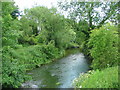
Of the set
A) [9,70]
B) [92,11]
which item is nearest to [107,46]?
[9,70]

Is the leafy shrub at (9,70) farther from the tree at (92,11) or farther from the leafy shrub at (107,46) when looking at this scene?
the tree at (92,11)

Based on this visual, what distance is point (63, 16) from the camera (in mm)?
8680

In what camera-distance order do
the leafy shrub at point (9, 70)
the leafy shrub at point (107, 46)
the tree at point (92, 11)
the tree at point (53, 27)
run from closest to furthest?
1. the leafy shrub at point (9, 70)
2. the leafy shrub at point (107, 46)
3. the tree at point (92, 11)
4. the tree at point (53, 27)

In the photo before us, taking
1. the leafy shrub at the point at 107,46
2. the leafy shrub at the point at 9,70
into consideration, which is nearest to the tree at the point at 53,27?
the leafy shrub at the point at 107,46

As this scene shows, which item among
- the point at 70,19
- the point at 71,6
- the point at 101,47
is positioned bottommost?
the point at 101,47

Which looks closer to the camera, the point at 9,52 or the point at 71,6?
the point at 9,52

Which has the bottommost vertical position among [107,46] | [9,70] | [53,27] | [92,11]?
[9,70]

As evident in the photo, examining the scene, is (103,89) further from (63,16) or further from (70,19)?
(63,16)

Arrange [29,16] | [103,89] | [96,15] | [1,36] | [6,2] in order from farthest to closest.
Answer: [29,16]
[96,15]
[6,2]
[1,36]
[103,89]

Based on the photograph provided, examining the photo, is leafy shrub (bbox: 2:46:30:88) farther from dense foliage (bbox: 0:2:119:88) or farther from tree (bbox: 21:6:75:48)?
tree (bbox: 21:6:75:48)

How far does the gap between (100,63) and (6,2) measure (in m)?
3.03

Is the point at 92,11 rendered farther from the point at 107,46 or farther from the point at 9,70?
the point at 9,70

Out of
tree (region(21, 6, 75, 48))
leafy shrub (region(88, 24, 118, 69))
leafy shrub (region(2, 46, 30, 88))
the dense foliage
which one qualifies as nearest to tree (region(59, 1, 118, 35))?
the dense foliage

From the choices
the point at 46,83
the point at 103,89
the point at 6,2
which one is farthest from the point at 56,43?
the point at 103,89
